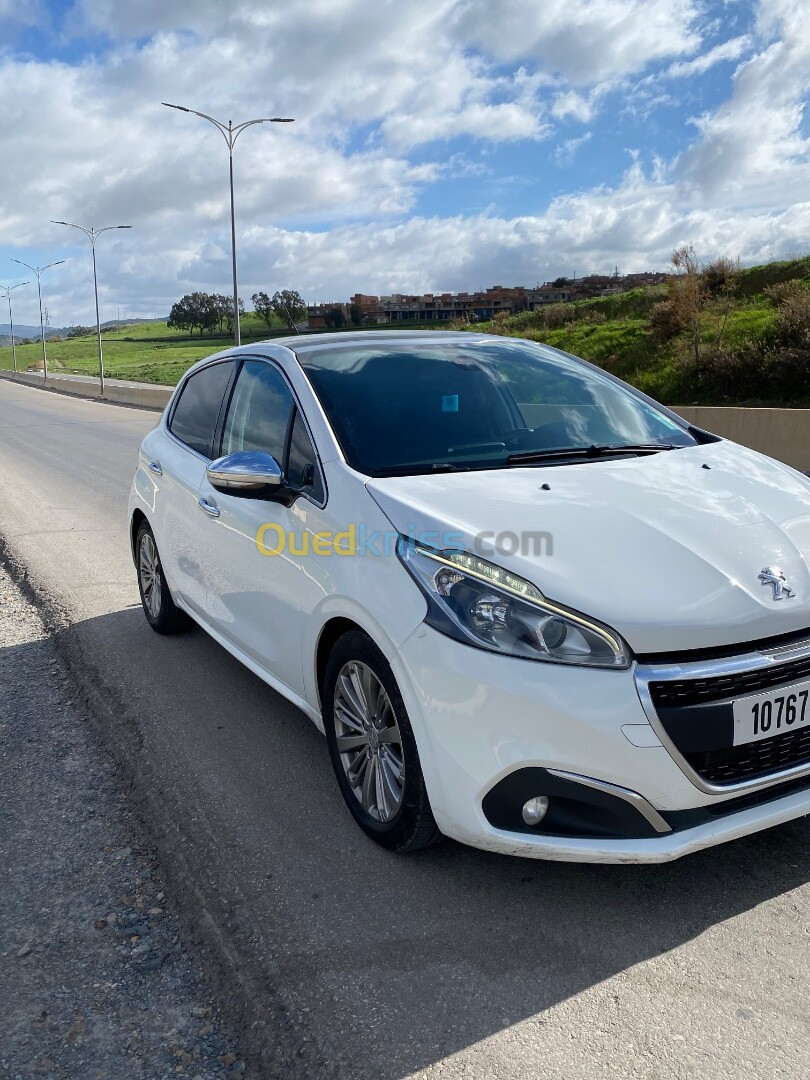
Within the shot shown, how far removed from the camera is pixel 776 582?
2.64 metres

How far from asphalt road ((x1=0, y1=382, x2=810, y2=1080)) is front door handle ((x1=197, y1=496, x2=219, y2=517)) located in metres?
0.96

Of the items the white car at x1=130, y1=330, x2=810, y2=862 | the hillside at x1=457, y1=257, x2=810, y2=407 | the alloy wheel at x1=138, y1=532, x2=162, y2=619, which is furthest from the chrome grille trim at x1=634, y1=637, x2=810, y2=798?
the hillside at x1=457, y1=257, x2=810, y2=407

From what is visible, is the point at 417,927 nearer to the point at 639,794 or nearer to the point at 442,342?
the point at 639,794

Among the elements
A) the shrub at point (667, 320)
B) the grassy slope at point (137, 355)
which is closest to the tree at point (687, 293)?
the shrub at point (667, 320)

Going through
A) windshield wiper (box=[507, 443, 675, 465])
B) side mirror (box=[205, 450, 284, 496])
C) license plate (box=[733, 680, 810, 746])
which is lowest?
license plate (box=[733, 680, 810, 746])

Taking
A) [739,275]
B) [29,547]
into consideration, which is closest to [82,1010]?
[29,547]

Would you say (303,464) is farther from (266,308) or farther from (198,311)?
(198,311)

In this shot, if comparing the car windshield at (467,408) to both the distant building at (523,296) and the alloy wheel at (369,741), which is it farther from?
the distant building at (523,296)

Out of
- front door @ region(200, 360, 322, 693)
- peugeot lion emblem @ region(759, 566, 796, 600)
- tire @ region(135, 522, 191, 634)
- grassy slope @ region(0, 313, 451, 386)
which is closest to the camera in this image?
peugeot lion emblem @ region(759, 566, 796, 600)

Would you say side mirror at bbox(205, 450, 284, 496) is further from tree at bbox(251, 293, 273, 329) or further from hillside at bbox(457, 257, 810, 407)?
hillside at bbox(457, 257, 810, 407)

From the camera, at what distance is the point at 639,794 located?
2.45m

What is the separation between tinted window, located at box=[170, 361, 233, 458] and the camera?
4617 mm

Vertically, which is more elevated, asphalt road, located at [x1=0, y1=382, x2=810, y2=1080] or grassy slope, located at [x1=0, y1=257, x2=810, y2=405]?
grassy slope, located at [x1=0, y1=257, x2=810, y2=405]

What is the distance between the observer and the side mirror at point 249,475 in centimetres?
342
